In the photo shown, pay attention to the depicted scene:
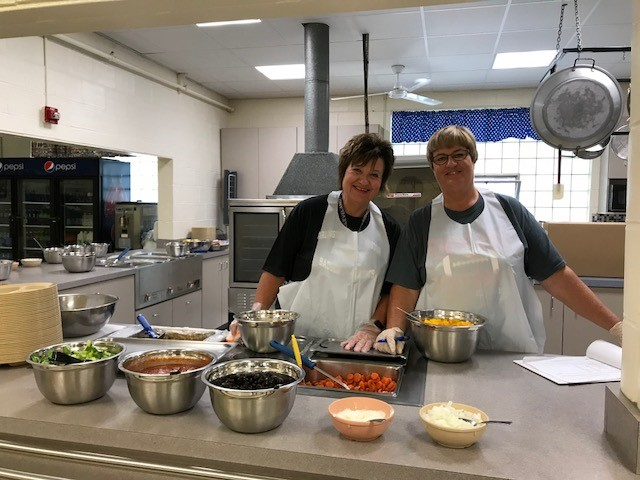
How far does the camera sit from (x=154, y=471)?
1.31 metres

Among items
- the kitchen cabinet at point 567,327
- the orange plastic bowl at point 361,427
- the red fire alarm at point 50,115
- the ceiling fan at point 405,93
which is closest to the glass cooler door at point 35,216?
the red fire alarm at point 50,115

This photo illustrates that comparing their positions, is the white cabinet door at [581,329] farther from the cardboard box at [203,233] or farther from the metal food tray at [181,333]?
the cardboard box at [203,233]

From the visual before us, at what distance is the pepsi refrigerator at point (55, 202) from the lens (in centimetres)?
623

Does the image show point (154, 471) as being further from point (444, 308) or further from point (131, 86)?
point (131, 86)

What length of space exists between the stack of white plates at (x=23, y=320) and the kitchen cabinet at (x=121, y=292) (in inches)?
80.0

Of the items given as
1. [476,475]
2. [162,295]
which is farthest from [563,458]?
[162,295]

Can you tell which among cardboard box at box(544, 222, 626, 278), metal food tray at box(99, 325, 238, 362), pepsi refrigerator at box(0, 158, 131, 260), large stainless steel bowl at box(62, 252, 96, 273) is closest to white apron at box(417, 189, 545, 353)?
metal food tray at box(99, 325, 238, 362)

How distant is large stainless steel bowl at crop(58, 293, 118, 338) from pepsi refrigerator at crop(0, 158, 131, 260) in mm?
4259

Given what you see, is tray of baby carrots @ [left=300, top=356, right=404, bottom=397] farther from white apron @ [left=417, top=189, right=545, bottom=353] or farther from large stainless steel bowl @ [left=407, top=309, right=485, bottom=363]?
white apron @ [left=417, top=189, right=545, bottom=353]

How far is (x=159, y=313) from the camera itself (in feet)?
14.9

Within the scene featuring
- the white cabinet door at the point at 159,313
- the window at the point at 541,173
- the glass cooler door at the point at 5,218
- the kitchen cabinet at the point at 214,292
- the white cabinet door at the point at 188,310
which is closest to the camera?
the white cabinet door at the point at 159,313

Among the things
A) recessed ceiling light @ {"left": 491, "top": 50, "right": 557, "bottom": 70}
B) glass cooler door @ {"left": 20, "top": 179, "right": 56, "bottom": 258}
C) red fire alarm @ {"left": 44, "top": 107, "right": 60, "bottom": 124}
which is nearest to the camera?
red fire alarm @ {"left": 44, "top": 107, "right": 60, "bottom": 124}

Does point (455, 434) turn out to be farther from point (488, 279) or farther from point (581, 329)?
point (581, 329)

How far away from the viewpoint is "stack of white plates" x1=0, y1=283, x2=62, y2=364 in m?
1.69
